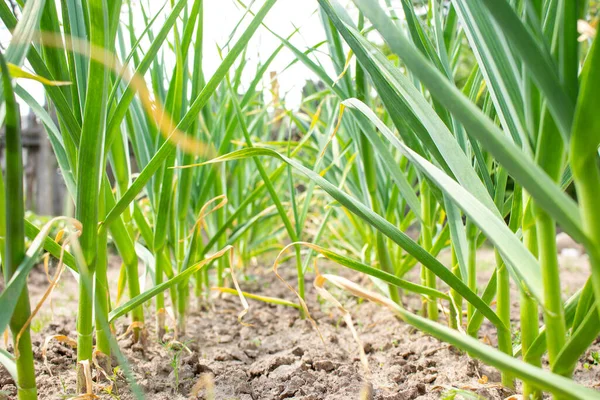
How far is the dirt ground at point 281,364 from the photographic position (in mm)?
686

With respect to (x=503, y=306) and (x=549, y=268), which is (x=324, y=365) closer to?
(x=503, y=306)

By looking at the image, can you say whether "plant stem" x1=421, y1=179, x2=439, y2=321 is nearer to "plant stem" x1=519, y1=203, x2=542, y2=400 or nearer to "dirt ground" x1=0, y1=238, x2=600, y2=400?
"dirt ground" x1=0, y1=238, x2=600, y2=400

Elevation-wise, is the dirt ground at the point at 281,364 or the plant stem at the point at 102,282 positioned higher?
the plant stem at the point at 102,282

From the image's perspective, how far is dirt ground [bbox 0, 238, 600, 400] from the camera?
0.69 m

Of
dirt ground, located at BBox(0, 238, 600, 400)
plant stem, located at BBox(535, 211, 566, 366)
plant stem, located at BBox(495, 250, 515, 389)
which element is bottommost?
dirt ground, located at BBox(0, 238, 600, 400)

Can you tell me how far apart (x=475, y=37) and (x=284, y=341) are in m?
0.78

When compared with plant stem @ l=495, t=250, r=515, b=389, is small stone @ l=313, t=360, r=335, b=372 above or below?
below

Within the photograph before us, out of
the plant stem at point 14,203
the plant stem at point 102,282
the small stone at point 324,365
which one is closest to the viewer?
the plant stem at point 14,203

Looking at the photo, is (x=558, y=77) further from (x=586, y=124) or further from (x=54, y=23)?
(x=54, y=23)

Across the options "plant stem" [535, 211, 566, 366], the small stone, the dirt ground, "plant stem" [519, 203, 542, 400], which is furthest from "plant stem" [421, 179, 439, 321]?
"plant stem" [535, 211, 566, 366]

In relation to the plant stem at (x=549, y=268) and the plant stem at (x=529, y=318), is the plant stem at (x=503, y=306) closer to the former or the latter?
the plant stem at (x=529, y=318)

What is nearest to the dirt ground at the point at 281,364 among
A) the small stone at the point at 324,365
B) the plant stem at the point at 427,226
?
the small stone at the point at 324,365

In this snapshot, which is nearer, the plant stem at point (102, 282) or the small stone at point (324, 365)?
Result: the plant stem at point (102, 282)

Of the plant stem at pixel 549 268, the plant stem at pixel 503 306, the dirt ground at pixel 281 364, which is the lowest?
the dirt ground at pixel 281 364
